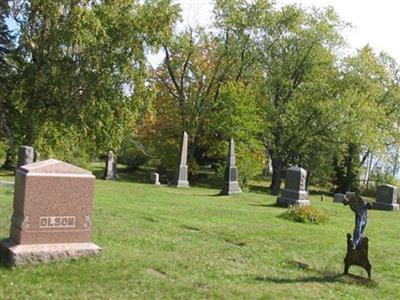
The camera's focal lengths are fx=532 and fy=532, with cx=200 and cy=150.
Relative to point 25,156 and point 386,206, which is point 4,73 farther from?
point 386,206

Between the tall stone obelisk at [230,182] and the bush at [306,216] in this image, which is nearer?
the bush at [306,216]

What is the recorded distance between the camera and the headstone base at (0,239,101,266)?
7074 mm

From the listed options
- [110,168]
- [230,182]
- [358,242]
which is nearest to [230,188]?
[230,182]

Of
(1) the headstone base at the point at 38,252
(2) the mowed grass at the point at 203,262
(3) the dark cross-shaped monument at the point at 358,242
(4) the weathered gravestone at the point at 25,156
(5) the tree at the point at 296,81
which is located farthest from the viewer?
(5) the tree at the point at 296,81

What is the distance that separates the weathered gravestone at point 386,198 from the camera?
78.0ft

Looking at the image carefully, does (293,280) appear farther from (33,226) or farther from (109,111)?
(109,111)

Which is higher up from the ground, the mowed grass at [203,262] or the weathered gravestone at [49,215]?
the weathered gravestone at [49,215]

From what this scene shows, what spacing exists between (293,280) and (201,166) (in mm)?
36683

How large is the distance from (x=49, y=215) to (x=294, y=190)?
44.1 ft

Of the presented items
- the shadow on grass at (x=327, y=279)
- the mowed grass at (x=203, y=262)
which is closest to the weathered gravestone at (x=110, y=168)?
the mowed grass at (x=203, y=262)

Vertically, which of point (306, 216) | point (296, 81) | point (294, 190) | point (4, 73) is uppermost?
point (296, 81)

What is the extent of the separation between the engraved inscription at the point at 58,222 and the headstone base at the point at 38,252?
0.89 ft

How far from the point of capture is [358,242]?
870 centimetres

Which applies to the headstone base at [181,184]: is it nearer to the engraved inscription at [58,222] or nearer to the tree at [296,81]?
the tree at [296,81]
